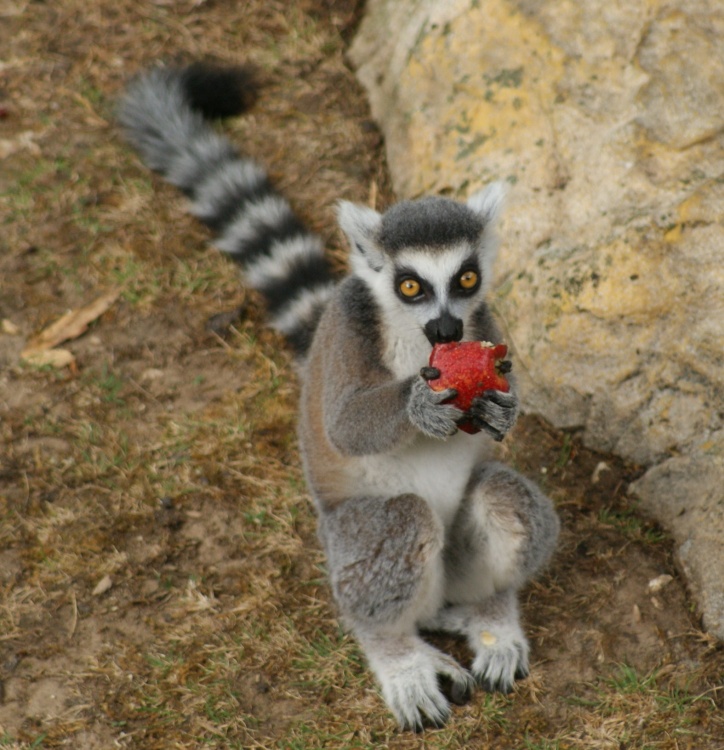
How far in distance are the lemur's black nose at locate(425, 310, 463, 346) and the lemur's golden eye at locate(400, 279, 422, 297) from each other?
17 cm

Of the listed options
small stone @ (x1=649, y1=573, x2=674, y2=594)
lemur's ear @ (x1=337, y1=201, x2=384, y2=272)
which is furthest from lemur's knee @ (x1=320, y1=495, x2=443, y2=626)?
small stone @ (x1=649, y1=573, x2=674, y2=594)

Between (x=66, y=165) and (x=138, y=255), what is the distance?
2.95 ft

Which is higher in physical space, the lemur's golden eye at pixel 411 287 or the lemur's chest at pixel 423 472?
the lemur's golden eye at pixel 411 287

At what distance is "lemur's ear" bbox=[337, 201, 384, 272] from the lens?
3.85 metres

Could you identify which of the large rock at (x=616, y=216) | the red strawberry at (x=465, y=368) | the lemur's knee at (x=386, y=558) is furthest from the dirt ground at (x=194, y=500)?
the red strawberry at (x=465, y=368)

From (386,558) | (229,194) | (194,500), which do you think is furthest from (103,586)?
(229,194)

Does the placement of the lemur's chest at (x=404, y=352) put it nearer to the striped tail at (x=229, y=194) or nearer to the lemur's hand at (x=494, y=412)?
the lemur's hand at (x=494, y=412)

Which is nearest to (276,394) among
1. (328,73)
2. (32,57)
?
(328,73)

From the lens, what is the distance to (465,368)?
344cm

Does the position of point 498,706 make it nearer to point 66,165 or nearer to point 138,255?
point 138,255

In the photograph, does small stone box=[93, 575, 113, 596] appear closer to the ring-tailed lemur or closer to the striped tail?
the ring-tailed lemur

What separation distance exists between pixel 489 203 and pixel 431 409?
42.2 inches

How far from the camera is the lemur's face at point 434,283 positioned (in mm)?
3568

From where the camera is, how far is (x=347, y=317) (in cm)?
389
